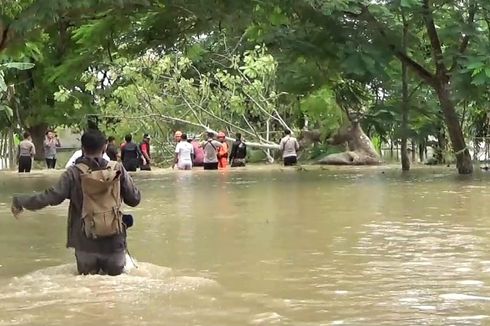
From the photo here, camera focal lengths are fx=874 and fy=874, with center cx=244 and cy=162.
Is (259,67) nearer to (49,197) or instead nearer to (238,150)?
(238,150)

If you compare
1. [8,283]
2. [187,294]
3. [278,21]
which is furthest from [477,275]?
[278,21]

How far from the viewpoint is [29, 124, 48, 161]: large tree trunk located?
3825 cm

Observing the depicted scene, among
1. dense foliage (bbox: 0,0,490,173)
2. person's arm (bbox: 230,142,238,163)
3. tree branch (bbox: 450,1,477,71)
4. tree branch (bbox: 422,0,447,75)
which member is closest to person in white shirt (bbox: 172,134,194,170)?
person's arm (bbox: 230,142,238,163)

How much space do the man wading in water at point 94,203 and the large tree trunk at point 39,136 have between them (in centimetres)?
3160

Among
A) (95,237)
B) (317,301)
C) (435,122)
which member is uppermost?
(435,122)

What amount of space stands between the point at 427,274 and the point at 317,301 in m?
1.46

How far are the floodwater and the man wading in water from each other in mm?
214

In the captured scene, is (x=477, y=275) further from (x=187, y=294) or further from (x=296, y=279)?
(x=187, y=294)

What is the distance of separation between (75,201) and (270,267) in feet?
6.25

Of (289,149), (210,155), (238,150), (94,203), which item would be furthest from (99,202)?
(238,150)

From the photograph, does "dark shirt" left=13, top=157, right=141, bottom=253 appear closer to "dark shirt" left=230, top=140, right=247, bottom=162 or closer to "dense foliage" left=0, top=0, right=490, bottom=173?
"dense foliage" left=0, top=0, right=490, bottom=173

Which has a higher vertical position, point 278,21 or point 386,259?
point 278,21

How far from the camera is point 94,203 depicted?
703 cm

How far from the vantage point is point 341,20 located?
21.0 meters
